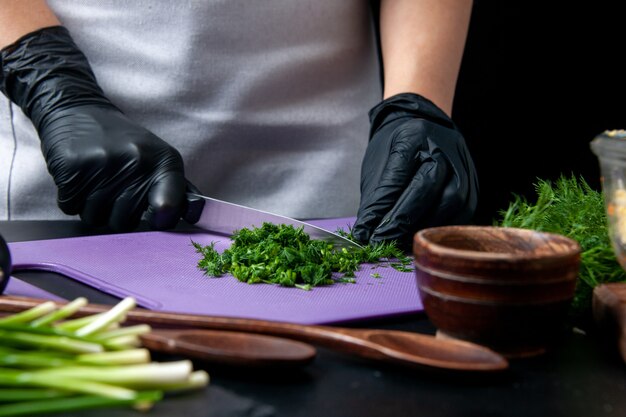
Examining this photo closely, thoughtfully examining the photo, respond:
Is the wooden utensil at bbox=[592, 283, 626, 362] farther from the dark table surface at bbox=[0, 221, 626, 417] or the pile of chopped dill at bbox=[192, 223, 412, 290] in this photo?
the pile of chopped dill at bbox=[192, 223, 412, 290]

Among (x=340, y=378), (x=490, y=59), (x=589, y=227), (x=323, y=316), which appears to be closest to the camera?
(x=340, y=378)

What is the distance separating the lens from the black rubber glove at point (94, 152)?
1.76 meters

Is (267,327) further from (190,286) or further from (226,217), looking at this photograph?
(226,217)

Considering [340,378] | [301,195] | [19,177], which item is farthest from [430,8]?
[340,378]

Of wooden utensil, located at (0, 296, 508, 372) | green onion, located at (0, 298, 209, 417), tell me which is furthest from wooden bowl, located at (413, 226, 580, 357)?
green onion, located at (0, 298, 209, 417)

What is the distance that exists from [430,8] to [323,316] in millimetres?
1340

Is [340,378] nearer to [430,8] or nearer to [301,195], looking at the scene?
[301,195]

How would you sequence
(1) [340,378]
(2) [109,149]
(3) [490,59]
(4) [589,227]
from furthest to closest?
(3) [490,59], (2) [109,149], (4) [589,227], (1) [340,378]

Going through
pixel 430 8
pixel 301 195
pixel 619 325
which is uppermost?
pixel 430 8

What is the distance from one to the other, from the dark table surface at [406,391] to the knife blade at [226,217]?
2.34ft

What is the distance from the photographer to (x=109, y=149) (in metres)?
1.76

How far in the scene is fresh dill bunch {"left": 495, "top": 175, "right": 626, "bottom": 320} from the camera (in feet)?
3.74

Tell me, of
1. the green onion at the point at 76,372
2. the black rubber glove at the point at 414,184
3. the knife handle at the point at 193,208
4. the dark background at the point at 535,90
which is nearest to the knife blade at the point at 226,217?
the knife handle at the point at 193,208

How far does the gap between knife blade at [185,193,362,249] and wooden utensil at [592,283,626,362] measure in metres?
0.69
